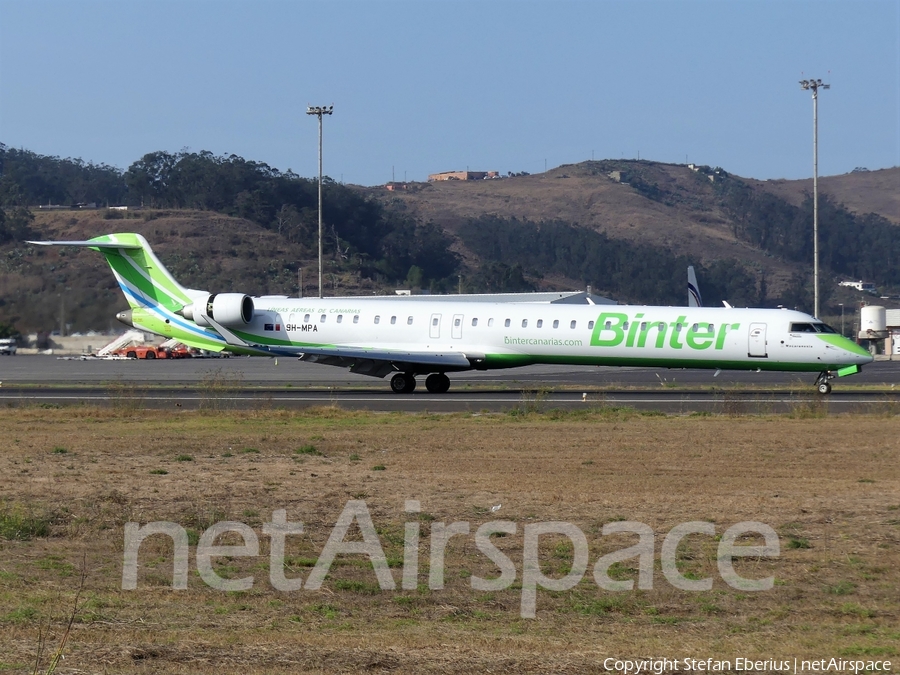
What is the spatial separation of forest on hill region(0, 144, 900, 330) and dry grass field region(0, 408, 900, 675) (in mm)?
62744

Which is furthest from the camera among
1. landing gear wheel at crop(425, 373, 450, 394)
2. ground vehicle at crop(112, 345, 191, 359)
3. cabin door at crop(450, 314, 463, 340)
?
ground vehicle at crop(112, 345, 191, 359)

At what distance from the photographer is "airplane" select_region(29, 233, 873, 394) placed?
29.1 m

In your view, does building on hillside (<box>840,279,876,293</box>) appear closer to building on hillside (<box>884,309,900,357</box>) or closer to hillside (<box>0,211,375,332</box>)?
hillside (<box>0,211,375,332</box>)

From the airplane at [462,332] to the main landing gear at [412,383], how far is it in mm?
29

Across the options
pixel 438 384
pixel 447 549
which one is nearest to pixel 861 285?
pixel 438 384

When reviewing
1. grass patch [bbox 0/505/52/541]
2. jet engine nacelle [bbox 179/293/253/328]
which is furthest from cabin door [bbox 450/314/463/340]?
grass patch [bbox 0/505/52/541]

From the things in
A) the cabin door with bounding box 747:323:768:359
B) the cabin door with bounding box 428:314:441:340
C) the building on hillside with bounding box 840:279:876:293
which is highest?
the building on hillside with bounding box 840:279:876:293

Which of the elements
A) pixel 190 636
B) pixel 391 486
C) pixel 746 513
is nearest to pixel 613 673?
pixel 190 636

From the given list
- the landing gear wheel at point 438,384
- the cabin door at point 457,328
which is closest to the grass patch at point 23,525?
the cabin door at point 457,328

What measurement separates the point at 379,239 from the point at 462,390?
318ft

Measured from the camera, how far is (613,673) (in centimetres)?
636

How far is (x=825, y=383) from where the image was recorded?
29.9 meters

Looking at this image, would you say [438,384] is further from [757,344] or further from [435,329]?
[757,344]

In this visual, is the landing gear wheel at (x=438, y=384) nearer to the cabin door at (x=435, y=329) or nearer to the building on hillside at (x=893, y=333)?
the cabin door at (x=435, y=329)
